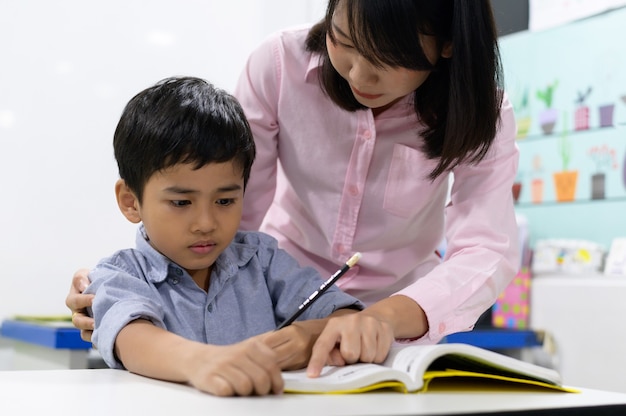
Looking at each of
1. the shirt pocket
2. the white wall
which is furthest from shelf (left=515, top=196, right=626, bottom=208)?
the shirt pocket

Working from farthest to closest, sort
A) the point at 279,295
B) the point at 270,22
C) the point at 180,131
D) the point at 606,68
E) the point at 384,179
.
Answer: the point at 270,22 → the point at 606,68 → the point at 384,179 → the point at 279,295 → the point at 180,131

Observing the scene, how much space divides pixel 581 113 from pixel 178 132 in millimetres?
2268

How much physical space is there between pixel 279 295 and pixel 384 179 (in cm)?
30

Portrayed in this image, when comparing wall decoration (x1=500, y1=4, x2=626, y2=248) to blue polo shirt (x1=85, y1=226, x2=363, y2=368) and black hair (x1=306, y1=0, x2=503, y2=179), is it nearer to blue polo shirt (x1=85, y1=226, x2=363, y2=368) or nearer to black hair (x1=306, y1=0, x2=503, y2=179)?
black hair (x1=306, y1=0, x2=503, y2=179)

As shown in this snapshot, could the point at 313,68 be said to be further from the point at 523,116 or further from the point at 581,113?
the point at 523,116

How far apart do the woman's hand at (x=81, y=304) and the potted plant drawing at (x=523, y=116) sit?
2.43 metres

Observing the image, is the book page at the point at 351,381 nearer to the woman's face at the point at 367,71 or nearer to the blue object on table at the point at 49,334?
the woman's face at the point at 367,71

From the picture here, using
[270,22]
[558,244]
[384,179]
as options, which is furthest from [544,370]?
[270,22]

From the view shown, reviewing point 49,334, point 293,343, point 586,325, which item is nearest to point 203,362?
point 293,343

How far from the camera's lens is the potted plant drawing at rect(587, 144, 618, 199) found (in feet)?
9.81

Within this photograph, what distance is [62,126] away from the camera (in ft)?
9.62

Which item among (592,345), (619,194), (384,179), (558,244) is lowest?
(592,345)

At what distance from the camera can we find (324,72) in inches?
53.8

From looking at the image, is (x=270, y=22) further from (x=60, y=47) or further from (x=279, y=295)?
(x=279, y=295)
